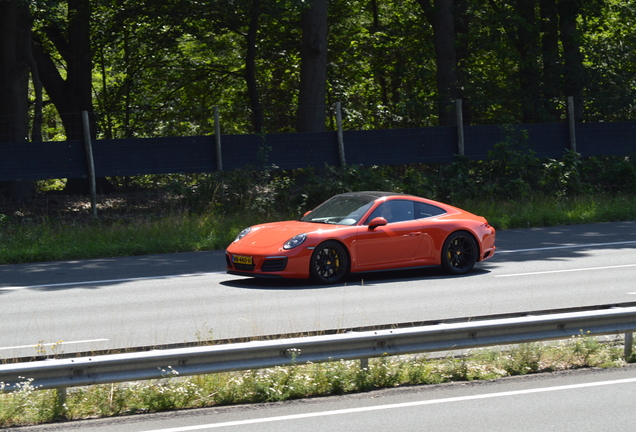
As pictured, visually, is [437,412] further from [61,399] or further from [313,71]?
[313,71]

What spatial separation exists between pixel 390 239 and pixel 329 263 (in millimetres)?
1002

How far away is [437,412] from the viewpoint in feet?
18.4

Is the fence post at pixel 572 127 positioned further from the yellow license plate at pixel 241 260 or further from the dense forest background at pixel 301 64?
the yellow license plate at pixel 241 260

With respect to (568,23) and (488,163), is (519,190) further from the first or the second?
(568,23)

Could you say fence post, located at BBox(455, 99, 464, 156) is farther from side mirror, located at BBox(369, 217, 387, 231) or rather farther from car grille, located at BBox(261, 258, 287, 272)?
car grille, located at BBox(261, 258, 287, 272)

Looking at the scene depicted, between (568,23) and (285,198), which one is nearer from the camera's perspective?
(285,198)

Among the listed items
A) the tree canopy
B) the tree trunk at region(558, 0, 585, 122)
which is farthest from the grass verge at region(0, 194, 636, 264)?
the tree trunk at region(558, 0, 585, 122)

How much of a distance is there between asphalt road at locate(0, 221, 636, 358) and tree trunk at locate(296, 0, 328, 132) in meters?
9.00

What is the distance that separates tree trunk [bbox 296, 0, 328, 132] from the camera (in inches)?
894

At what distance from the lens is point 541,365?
22.4 ft

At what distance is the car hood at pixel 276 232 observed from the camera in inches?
436

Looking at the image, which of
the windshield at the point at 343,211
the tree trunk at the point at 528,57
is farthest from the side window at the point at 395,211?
the tree trunk at the point at 528,57

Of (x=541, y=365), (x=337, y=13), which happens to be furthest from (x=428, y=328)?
Result: (x=337, y=13)

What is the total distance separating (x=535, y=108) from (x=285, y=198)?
10.0 metres
